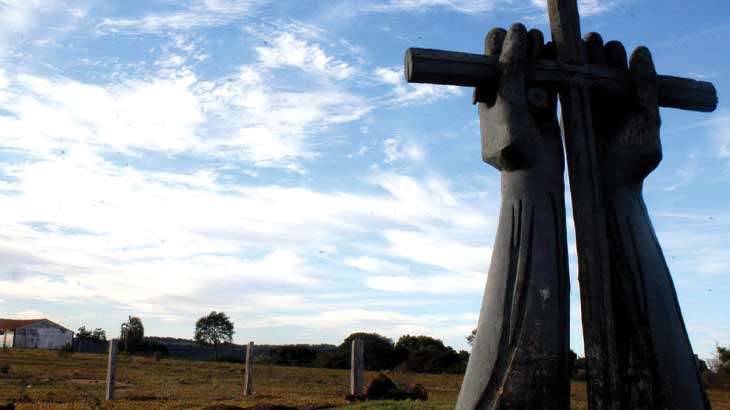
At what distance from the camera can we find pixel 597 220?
6168mm

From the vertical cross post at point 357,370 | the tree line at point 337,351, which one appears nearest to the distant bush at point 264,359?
the tree line at point 337,351

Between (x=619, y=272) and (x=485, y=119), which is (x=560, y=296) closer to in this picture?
(x=619, y=272)

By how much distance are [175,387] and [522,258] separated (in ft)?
50.9

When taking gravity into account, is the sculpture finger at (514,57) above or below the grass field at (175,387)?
above

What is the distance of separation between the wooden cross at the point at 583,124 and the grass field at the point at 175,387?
6.16m

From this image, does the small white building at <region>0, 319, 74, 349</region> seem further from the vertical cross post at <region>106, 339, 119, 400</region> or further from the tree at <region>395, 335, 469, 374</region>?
the vertical cross post at <region>106, 339, 119, 400</region>

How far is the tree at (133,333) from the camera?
42513mm

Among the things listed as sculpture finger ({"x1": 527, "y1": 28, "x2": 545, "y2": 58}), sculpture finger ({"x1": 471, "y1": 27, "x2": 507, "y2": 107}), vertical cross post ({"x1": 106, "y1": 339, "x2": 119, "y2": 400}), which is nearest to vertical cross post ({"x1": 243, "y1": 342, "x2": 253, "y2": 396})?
vertical cross post ({"x1": 106, "y1": 339, "x2": 119, "y2": 400})

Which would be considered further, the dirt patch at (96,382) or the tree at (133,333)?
the tree at (133,333)

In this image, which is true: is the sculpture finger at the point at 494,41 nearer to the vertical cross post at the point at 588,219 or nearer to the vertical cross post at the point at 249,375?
the vertical cross post at the point at 588,219

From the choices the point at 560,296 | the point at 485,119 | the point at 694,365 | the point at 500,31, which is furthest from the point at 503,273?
the point at 500,31

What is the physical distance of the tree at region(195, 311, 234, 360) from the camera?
5047cm

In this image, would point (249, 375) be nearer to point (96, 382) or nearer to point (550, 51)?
point (96, 382)

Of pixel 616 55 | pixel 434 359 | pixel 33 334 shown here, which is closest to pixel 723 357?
pixel 434 359
